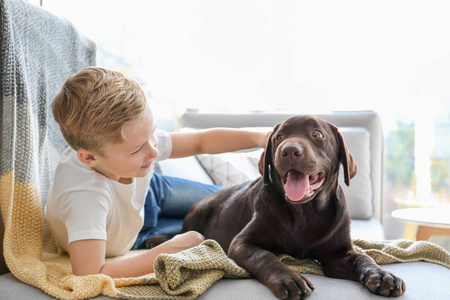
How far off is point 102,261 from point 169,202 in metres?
0.87

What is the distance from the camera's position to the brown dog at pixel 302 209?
1451 millimetres

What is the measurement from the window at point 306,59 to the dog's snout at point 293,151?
9.98 ft

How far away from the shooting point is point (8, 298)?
1335 mm

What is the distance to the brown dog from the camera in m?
1.45

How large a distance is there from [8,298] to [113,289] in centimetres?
30

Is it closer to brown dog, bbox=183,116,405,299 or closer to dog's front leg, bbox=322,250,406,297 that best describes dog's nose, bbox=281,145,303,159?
brown dog, bbox=183,116,405,299

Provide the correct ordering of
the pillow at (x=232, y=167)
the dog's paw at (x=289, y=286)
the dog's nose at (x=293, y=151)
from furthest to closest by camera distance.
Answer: the pillow at (x=232, y=167)
the dog's nose at (x=293, y=151)
the dog's paw at (x=289, y=286)

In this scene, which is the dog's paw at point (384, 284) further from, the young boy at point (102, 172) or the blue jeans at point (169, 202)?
the blue jeans at point (169, 202)

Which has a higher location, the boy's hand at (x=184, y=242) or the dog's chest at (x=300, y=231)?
the dog's chest at (x=300, y=231)

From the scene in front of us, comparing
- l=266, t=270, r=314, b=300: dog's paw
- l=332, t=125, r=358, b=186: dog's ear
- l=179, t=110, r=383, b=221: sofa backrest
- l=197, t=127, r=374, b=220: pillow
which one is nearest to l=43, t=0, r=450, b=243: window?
l=179, t=110, r=383, b=221: sofa backrest

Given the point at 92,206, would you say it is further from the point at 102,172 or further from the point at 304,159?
the point at 304,159

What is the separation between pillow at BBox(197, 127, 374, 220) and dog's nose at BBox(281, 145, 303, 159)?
137 centimetres

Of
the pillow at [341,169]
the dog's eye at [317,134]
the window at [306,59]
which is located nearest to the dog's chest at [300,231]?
the dog's eye at [317,134]

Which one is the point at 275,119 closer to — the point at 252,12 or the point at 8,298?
the point at 252,12
